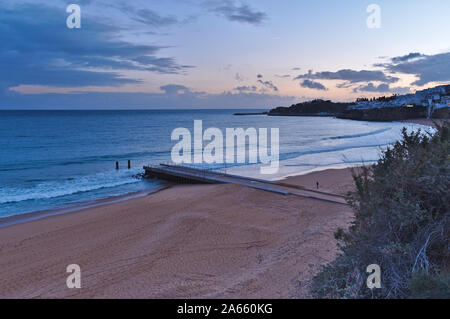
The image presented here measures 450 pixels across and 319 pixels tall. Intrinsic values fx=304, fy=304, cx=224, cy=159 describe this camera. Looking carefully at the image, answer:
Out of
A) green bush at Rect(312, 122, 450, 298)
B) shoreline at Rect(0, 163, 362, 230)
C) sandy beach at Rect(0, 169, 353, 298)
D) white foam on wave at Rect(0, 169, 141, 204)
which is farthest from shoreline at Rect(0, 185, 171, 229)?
green bush at Rect(312, 122, 450, 298)

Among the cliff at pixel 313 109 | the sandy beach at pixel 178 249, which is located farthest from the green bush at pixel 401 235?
the cliff at pixel 313 109

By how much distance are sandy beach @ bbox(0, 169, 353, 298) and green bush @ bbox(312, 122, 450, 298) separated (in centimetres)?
116

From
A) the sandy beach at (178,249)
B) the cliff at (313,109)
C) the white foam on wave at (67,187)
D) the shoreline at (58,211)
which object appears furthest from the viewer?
the cliff at (313,109)

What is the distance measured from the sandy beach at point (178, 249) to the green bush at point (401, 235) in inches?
45.8

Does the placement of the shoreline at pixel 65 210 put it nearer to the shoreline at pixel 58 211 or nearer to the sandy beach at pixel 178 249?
the shoreline at pixel 58 211

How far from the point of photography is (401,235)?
4.80 metres

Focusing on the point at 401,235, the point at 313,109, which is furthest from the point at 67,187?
the point at 313,109

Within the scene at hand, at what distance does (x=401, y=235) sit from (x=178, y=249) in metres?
6.29

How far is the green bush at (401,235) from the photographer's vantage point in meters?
4.26
